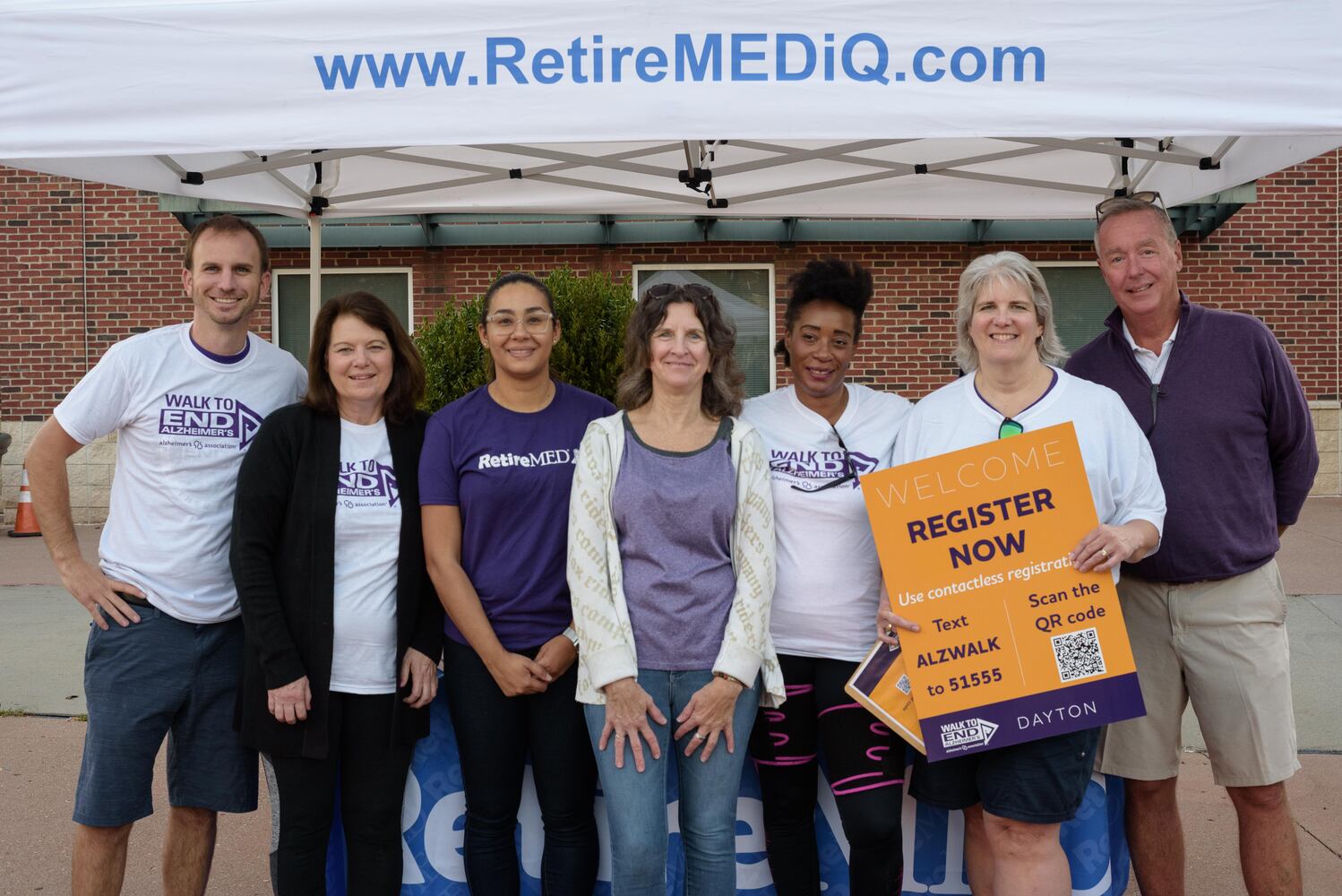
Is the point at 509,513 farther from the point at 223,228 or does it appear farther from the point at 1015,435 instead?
the point at 1015,435

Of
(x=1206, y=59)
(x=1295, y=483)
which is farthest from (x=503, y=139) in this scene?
(x=1295, y=483)

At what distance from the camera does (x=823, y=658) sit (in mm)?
2842

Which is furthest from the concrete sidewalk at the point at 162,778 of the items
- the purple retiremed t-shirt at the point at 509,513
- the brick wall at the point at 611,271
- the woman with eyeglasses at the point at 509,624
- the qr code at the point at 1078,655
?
the brick wall at the point at 611,271

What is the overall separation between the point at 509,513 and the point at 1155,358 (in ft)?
6.28

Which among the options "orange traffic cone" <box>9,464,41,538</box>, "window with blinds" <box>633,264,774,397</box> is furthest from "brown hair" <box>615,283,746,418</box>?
"orange traffic cone" <box>9,464,41,538</box>

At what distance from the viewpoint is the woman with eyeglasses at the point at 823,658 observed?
2.82 meters

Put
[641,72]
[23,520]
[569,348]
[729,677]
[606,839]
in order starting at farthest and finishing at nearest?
[23,520] < [569,348] < [606,839] < [729,677] < [641,72]

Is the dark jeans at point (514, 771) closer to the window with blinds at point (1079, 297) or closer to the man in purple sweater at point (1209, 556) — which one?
the man in purple sweater at point (1209, 556)

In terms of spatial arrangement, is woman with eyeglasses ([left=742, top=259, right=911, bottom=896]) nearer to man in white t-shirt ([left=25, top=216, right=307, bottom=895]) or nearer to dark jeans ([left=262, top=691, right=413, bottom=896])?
dark jeans ([left=262, top=691, right=413, bottom=896])

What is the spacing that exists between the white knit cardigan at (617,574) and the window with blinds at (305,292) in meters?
8.74

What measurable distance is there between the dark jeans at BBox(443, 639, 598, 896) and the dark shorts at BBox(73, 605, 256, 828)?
0.67 metres

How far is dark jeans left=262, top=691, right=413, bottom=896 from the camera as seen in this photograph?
2791 millimetres

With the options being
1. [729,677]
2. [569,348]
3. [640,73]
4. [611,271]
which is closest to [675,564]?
[729,677]

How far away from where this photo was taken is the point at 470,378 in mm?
5848
